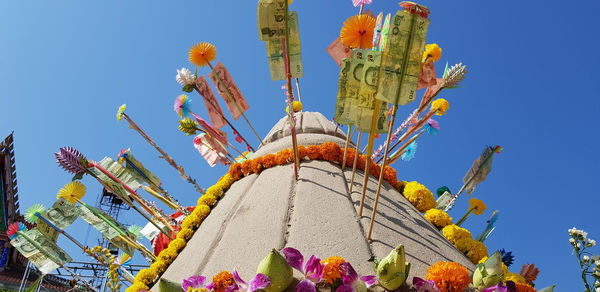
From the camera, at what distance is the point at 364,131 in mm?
2584

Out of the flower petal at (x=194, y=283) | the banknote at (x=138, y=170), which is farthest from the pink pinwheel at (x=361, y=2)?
the banknote at (x=138, y=170)

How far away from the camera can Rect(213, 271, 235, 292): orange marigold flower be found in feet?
6.35

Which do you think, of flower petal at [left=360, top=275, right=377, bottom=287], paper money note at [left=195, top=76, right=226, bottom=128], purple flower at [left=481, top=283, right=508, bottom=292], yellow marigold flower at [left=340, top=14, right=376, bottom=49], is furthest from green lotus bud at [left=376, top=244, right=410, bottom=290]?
paper money note at [left=195, top=76, right=226, bottom=128]

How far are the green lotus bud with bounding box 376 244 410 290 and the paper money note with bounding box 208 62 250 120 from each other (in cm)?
257

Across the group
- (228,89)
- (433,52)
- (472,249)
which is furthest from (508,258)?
(228,89)

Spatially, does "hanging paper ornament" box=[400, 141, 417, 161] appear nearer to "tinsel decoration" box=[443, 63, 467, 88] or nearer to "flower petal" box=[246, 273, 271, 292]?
"tinsel decoration" box=[443, 63, 467, 88]

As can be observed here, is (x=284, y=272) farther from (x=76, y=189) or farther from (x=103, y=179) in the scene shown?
(x=76, y=189)

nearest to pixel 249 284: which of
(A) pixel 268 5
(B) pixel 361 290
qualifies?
(B) pixel 361 290

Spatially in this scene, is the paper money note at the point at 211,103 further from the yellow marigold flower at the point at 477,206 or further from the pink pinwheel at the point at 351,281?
the pink pinwheel at the point at 351,281

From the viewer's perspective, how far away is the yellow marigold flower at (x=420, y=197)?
3264 millimetres

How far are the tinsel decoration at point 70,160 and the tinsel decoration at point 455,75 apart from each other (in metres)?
2.91

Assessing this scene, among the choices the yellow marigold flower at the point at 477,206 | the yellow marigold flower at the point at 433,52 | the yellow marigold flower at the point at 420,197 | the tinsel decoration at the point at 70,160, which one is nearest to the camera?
the yellow marigold flower at the point at 433,52

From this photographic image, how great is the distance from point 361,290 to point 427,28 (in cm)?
128

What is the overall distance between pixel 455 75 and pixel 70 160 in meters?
3.03
